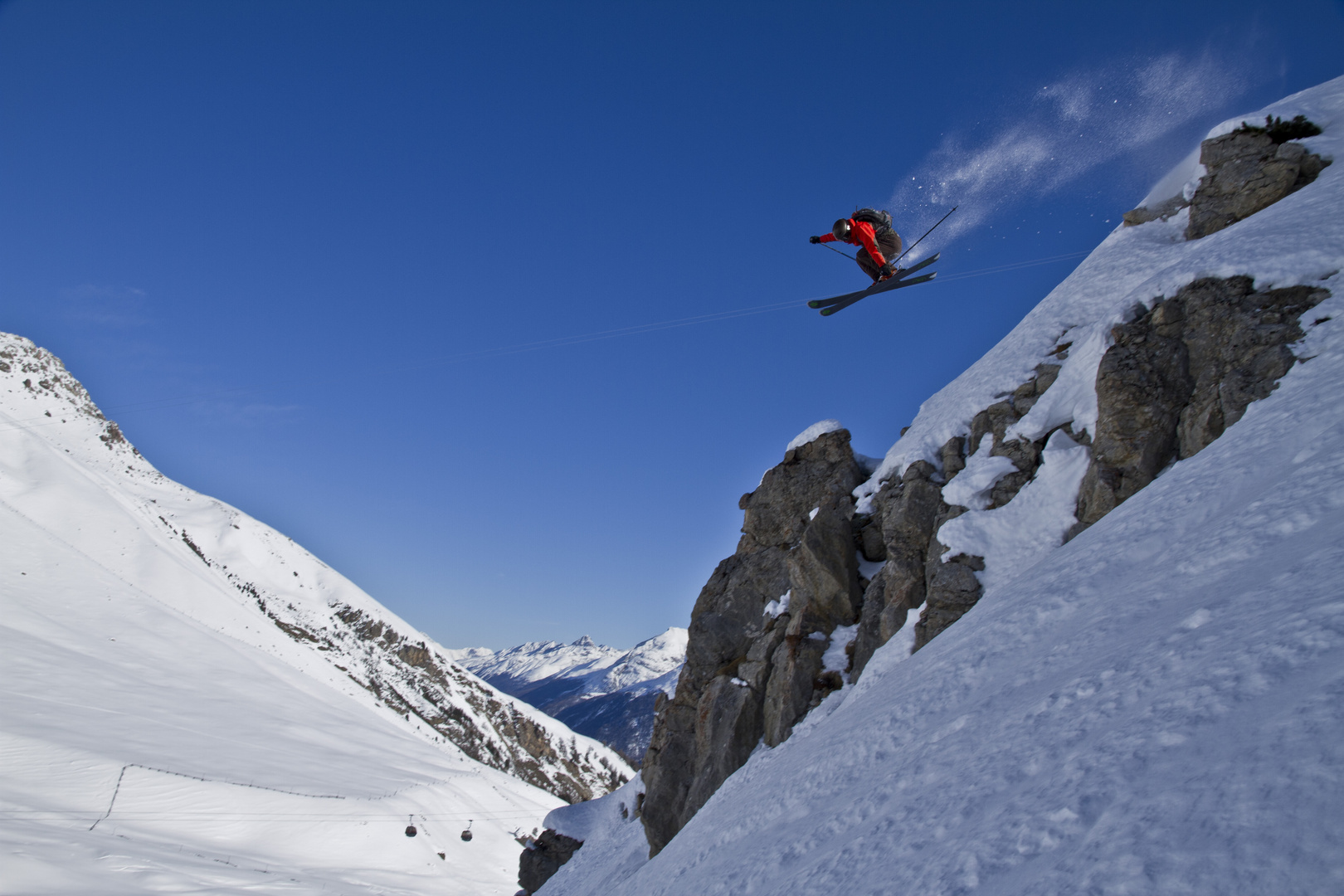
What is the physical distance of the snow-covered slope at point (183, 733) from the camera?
3020cm

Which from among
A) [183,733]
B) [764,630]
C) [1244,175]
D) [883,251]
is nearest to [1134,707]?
[883,251]

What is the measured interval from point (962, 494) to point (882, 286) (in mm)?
6749

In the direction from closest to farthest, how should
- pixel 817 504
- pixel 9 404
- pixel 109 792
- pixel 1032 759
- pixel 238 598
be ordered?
pixel 1032 759, pixel 817 504, pixel 109 792, pixel 238 598, pixel 9 404

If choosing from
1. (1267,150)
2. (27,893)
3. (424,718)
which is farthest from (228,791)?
(424,718)

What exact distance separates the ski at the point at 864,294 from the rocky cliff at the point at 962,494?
13.3 feet

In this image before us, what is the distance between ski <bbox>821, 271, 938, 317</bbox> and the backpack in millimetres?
1599

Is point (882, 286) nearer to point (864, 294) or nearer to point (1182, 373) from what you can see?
point (864, 294)

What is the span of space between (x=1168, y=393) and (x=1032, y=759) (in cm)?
1103

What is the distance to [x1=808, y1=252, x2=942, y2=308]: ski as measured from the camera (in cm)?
1841

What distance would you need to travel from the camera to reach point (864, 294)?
19656 mm

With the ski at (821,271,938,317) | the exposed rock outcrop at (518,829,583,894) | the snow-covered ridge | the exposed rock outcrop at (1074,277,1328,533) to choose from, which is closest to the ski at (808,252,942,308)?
the ski at (821,271,938,317)

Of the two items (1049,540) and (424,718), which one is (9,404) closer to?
(424,718)

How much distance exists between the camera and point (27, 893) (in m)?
18.3

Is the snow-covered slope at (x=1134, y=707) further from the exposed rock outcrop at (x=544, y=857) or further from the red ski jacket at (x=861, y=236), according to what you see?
the exposed rock outcrop at (x=544, y=857)
